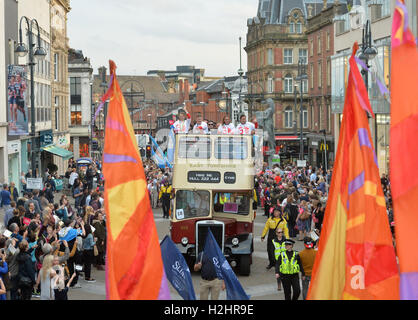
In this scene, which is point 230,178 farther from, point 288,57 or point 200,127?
point 288,57

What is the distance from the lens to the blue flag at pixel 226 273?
1094 cm

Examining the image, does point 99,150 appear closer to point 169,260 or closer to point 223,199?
point 223,199

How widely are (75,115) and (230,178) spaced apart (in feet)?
235

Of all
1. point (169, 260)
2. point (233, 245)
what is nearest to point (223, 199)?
point (233, 245)

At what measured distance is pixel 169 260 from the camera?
11.4m

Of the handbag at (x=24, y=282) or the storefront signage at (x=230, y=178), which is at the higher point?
the storefront signage at (x=230, y=178)

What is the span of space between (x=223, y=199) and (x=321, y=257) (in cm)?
1200

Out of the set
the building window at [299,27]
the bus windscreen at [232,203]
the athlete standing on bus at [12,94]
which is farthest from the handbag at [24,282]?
the building window at [299,27]

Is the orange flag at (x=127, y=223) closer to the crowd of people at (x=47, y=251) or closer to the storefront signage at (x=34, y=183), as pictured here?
the crowd of people at (x=47, y=251)

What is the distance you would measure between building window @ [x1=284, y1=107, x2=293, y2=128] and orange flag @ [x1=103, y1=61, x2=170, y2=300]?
8067 cm

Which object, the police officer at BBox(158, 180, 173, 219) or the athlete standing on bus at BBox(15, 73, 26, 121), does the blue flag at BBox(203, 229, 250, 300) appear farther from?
the athlete standing on bus at BBox(15, 73, 26, 121)

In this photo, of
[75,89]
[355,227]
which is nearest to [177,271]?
[355,227]

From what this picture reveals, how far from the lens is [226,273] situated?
1132cm
